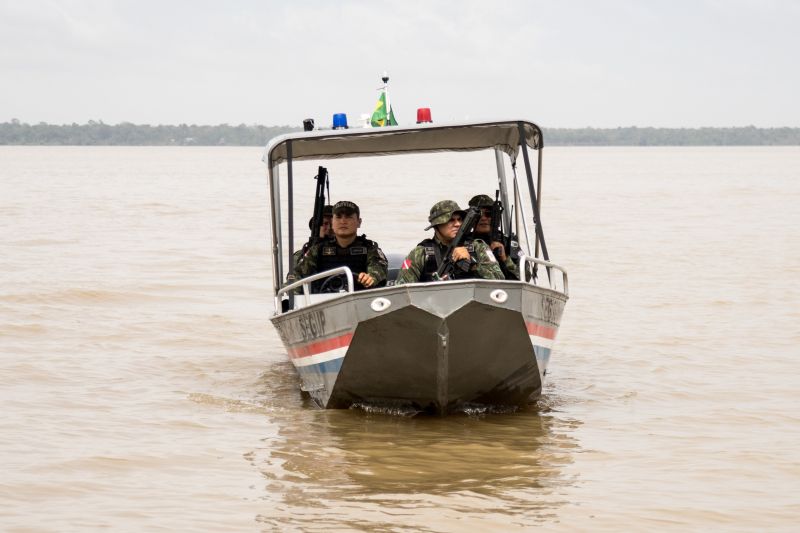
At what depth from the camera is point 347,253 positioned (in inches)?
422

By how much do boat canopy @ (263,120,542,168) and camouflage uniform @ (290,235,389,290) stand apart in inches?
33.6

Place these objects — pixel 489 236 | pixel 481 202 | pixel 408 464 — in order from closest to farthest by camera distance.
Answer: pixel 408 464
pixel 489 236
pixel 481 202

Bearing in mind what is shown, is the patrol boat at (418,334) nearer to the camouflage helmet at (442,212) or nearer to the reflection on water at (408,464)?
the reflection on water at (408,464)

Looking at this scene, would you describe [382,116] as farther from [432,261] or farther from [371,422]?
[371,422]

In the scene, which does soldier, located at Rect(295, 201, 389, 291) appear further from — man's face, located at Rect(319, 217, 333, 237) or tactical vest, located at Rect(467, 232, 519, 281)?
tactical vest, located at Rect(467, 232, 519, 281)

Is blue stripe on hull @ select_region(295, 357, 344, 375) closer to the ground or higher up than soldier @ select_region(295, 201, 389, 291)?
closer to the ground

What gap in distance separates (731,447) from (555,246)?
18354 mm

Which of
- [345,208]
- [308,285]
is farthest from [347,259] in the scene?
[308,285]

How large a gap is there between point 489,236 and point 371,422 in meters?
2.14

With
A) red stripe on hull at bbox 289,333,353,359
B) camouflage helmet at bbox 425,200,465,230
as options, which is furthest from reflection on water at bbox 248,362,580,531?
camouflage helmet at bbox 425,200,465,230

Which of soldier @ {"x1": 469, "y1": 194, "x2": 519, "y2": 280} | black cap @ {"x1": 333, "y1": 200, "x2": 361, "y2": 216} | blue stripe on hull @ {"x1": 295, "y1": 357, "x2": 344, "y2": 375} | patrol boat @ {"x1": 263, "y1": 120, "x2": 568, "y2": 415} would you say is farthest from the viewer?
soldier @ {"x1": 469, "y1": 194, "x2": 519, "y2": 280}

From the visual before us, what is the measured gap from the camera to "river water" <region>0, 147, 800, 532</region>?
7973mm

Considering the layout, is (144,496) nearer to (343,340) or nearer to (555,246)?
(343,340)

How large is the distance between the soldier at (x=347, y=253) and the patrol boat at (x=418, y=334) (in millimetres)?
186
